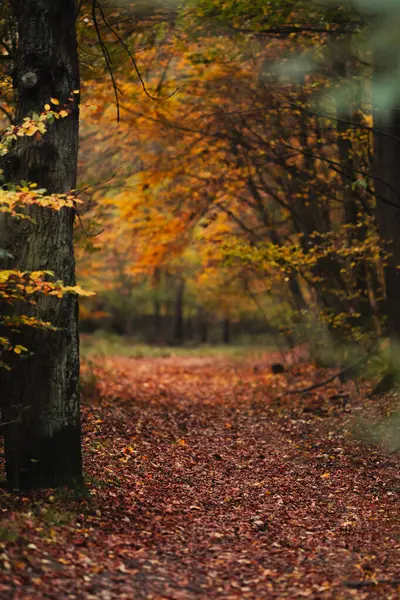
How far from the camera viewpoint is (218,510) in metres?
6.55

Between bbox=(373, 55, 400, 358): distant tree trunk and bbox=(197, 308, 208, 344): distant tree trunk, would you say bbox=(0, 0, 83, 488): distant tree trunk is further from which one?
bbox=(197, 308, 208, 344): distant tree trunk

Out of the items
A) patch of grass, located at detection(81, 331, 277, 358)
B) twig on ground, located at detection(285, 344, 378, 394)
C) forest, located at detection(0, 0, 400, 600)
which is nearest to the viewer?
forest, located at detection(0, 0, 400, 600)

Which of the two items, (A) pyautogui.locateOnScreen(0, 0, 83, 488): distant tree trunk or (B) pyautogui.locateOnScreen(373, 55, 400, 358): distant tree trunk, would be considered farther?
(B) pyautogui.locateOnScreen(373, 55, 400, 358): distant tree trunk

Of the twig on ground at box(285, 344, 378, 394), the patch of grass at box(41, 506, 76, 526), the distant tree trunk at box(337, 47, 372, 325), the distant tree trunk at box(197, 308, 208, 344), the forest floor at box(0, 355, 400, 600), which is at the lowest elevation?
the forest floor at box(0, 355, 400, 600)

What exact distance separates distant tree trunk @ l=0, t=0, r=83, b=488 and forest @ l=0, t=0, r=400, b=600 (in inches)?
0.8

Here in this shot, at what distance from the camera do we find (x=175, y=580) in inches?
187

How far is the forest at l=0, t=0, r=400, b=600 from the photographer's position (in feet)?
17.0

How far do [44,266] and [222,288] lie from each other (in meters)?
14.4

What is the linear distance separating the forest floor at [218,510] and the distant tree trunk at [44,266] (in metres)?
0.36

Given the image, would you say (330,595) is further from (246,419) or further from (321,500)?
(246,419)

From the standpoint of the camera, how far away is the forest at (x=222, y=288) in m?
5.17

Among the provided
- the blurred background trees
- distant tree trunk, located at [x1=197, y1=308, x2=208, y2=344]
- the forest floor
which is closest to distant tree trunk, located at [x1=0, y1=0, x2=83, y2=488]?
the forest floor

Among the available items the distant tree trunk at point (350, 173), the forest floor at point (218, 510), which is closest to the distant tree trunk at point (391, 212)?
the distant tree trunk at point (350, 173)

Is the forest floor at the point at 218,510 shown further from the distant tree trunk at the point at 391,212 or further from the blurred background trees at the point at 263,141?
the blurred background trees at the point at 263,141
